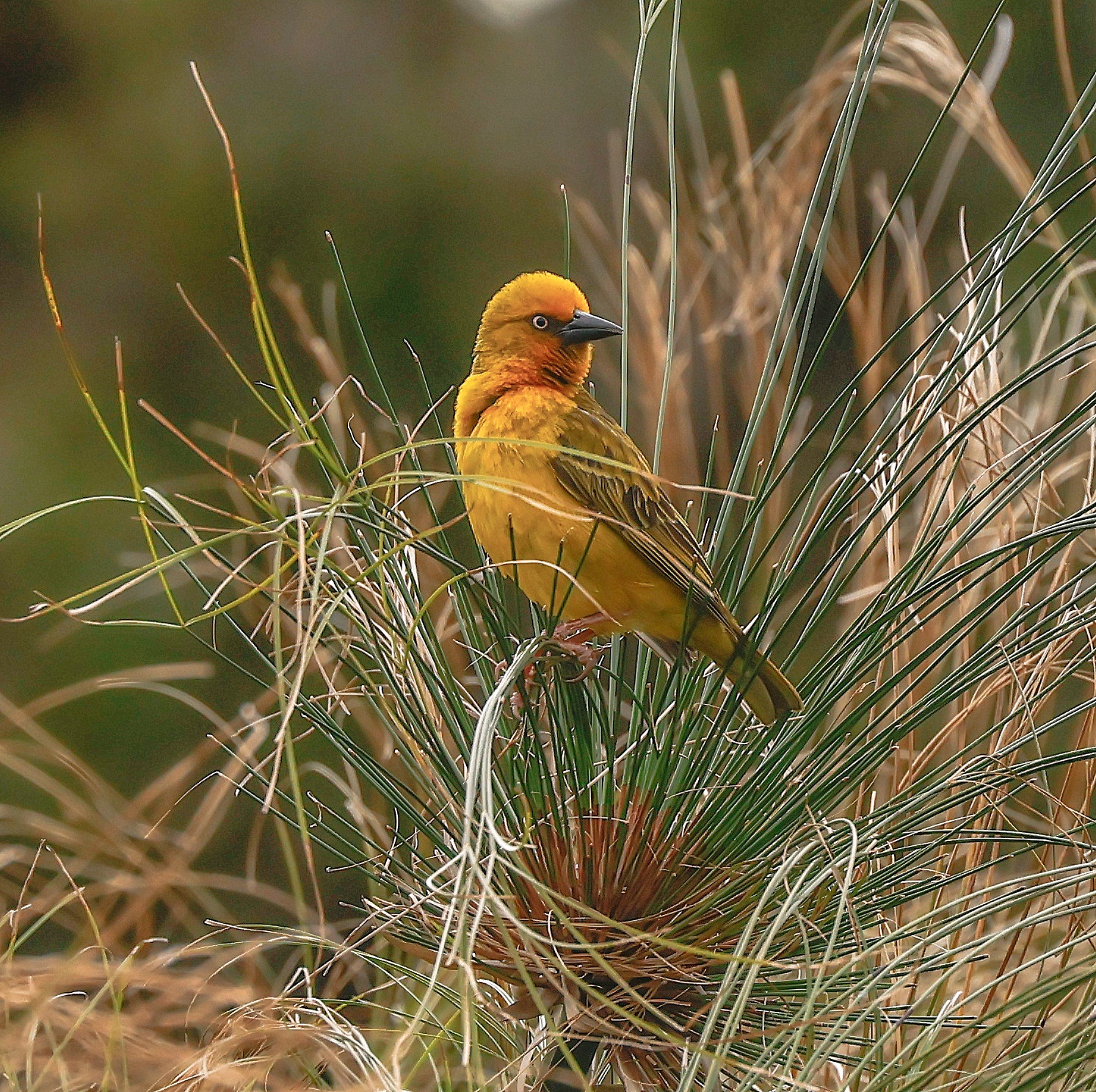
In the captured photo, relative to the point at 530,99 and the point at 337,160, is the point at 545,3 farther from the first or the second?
the point at 337,160

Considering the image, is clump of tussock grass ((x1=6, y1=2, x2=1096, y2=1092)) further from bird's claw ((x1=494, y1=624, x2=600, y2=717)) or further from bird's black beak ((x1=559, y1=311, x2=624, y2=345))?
bird's black beak ((x1=559, y1=311, x2=624, y2=345))

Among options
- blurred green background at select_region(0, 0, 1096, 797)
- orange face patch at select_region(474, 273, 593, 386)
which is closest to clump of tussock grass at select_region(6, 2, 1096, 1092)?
orange face patch at select_region(474, 273, 593, 386)

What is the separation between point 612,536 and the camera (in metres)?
1.83

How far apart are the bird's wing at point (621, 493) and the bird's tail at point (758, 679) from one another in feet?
1.12

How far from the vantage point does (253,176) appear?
6.06 metres

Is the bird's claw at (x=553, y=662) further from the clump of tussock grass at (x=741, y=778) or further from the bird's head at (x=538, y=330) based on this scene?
the bird's head at (x=538, y=330)

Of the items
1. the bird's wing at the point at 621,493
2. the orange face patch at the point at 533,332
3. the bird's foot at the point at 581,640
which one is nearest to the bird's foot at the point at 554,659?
the bird's foot at the point at 581,640

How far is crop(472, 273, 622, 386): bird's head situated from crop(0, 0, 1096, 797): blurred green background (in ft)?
8.69

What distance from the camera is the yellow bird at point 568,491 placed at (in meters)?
1.60

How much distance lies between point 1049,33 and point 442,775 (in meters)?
4.32

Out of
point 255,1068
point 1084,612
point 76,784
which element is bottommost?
point 76,784

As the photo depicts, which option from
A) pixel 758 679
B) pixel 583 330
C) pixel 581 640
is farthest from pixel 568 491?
pixel 758 679

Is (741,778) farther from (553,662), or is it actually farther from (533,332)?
(533,332)

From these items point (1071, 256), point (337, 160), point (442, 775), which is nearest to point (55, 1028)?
point (442, 775)
